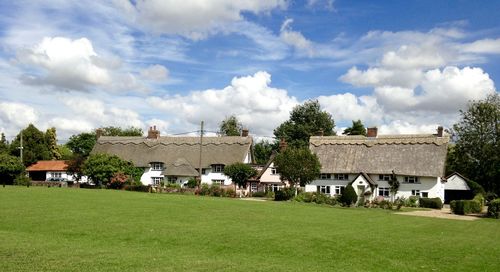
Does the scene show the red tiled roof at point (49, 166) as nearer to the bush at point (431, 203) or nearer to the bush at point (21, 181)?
the bush at point (21, 181)

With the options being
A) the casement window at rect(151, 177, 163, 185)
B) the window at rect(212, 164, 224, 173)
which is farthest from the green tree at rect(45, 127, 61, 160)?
the window at rect(212, 164, 224, 173)

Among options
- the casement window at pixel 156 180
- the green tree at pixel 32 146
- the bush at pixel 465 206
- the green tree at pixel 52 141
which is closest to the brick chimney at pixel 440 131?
the bush at pixel 465 206

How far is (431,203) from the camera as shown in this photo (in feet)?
169

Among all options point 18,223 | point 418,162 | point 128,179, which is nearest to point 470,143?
point 418,162

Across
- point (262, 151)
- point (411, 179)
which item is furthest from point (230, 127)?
point (411, 179)

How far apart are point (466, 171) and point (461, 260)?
2218 inches

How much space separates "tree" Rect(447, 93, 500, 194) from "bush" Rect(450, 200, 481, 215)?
23.2 m

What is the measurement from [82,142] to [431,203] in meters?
72.2

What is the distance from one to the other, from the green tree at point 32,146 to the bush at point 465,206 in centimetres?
6676

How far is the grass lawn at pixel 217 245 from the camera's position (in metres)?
12.5

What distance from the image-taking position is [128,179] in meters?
61.4

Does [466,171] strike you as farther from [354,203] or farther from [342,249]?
[342,249]

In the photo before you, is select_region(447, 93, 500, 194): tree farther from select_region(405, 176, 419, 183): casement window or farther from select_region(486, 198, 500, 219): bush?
select_region(486, 198, 500, 219): bush

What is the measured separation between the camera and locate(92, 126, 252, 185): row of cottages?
225 ft
